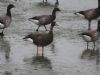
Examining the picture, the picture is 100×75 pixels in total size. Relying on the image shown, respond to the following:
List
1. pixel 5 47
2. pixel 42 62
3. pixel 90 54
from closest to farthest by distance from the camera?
pixel 42 62 < pixel 90 54 < pixel 5 47

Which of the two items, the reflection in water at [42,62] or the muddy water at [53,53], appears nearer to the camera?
the muddy water at [53,53]

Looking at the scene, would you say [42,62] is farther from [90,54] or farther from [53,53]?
[90,54]

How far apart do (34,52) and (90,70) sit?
9.45 feet

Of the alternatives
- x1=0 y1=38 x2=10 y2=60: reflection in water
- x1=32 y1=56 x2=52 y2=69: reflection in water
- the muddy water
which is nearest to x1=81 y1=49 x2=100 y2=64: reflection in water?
the muddy water

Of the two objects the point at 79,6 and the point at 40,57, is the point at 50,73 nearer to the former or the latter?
the point at 40,57

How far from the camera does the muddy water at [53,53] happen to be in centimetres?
1197

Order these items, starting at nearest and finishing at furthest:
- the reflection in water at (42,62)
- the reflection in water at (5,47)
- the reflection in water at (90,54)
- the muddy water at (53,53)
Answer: the muddy water at (53,53) → the reflection in water at (42,62) → the reflection in water at (90,54) → the reflection in water at (5,47)

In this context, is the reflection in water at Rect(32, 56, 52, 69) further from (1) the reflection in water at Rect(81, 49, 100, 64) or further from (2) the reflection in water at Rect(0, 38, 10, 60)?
(1) the reflection in water at Rect(81, 49, 100, 64)

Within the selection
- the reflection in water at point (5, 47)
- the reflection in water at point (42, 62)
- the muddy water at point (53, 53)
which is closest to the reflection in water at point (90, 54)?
the muddy water at point (53, 53)

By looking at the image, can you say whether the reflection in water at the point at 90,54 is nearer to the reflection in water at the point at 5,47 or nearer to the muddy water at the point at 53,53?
the muddy water at the point at 53,53

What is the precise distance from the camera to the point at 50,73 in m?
11.7

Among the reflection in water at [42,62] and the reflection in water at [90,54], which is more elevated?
the reflection in water at [42,62]

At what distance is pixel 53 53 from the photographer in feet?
46.4

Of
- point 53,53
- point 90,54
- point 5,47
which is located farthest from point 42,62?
point 5,47
